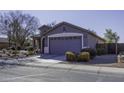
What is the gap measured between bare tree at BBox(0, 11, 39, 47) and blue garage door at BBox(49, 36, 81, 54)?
33.4 feet

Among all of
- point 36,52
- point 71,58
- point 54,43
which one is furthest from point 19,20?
point 71,58

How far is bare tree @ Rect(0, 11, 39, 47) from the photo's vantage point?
39469mm

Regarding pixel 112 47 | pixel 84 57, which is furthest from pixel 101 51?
pixel 84 57

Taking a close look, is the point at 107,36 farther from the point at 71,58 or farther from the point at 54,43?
the point at 71,58

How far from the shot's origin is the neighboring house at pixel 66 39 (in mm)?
28828

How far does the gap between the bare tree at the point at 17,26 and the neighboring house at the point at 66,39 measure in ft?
27.7

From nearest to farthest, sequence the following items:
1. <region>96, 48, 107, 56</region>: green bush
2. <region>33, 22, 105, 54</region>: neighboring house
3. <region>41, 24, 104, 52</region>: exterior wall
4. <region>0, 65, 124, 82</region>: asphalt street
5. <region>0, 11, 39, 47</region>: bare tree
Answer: <region>0, 65, 124, 82</region>: asphalt street, <region>41, 24, 104, 52</region>: exterior wall, <region>33, 22, 105, 54</region>: neighboring house, <region>96, 48, 107, 56</region>: green bush, <region>0, 11, 39, 47</region>: bare tree

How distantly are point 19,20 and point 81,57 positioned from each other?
71.8ft

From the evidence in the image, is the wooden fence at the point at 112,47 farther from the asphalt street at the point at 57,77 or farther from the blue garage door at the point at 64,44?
the asphalt street at the point at 57,77

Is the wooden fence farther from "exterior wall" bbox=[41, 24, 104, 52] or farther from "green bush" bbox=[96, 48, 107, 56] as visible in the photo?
"exterior wall" bbox=[41, 24, 104, 52]

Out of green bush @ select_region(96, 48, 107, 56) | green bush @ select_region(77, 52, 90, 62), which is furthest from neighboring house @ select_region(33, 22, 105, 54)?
green bush @ select_region(77, 52, 90, 62)

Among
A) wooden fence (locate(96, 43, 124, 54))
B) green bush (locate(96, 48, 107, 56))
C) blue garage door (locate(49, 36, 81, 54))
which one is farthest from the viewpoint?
wooden fence (locate(96, 43, 124, 54))

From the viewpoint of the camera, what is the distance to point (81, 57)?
870 inches

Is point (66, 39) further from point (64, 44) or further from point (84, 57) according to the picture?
point (84, 57)
